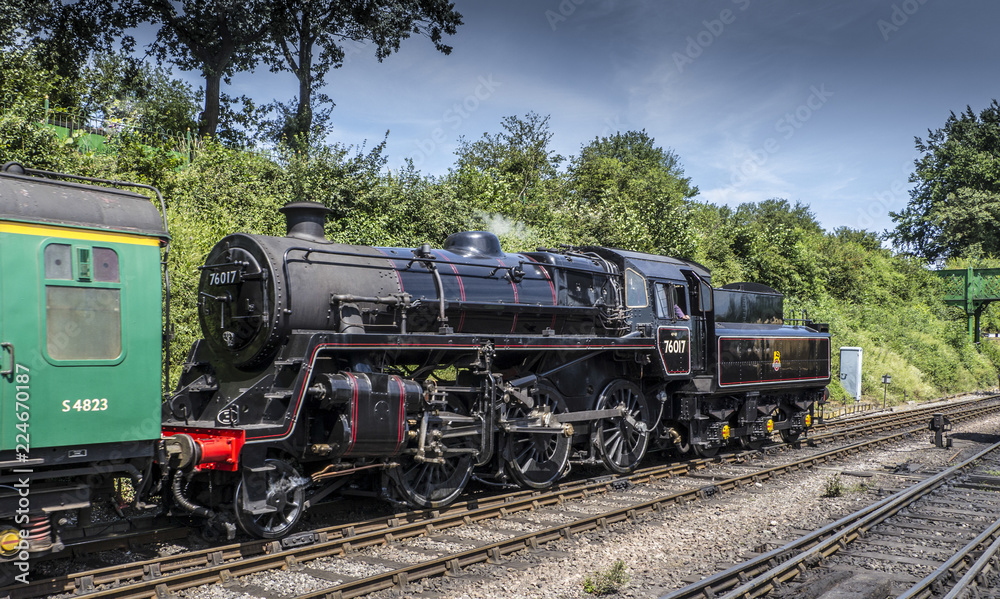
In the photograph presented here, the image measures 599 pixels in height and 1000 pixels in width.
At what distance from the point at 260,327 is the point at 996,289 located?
3885 cm

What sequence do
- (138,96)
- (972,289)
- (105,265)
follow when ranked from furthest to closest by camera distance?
(972,289) < (138,96) < (105,265)

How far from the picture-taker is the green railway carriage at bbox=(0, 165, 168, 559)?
17.5 ft

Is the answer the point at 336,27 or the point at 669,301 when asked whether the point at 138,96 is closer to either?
the point at 336,27

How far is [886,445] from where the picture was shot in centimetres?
1555

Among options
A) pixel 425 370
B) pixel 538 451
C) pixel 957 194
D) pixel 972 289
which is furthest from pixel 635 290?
pixel 957 194

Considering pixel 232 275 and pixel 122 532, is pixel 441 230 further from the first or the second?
pixel 122 532

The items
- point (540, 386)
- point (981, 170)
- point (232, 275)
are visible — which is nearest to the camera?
point (232, 275)

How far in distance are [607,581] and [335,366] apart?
351 centimetres

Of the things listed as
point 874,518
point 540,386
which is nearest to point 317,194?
point 540,386

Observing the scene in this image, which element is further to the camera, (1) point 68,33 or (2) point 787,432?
(1) point 68,33

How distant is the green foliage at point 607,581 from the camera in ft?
20.6

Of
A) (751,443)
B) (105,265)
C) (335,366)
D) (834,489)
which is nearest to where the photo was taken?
(105,265)

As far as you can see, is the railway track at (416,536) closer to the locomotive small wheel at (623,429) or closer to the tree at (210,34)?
the locomotive small wheel at (623,429)

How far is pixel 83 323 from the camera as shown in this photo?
18.7ft
